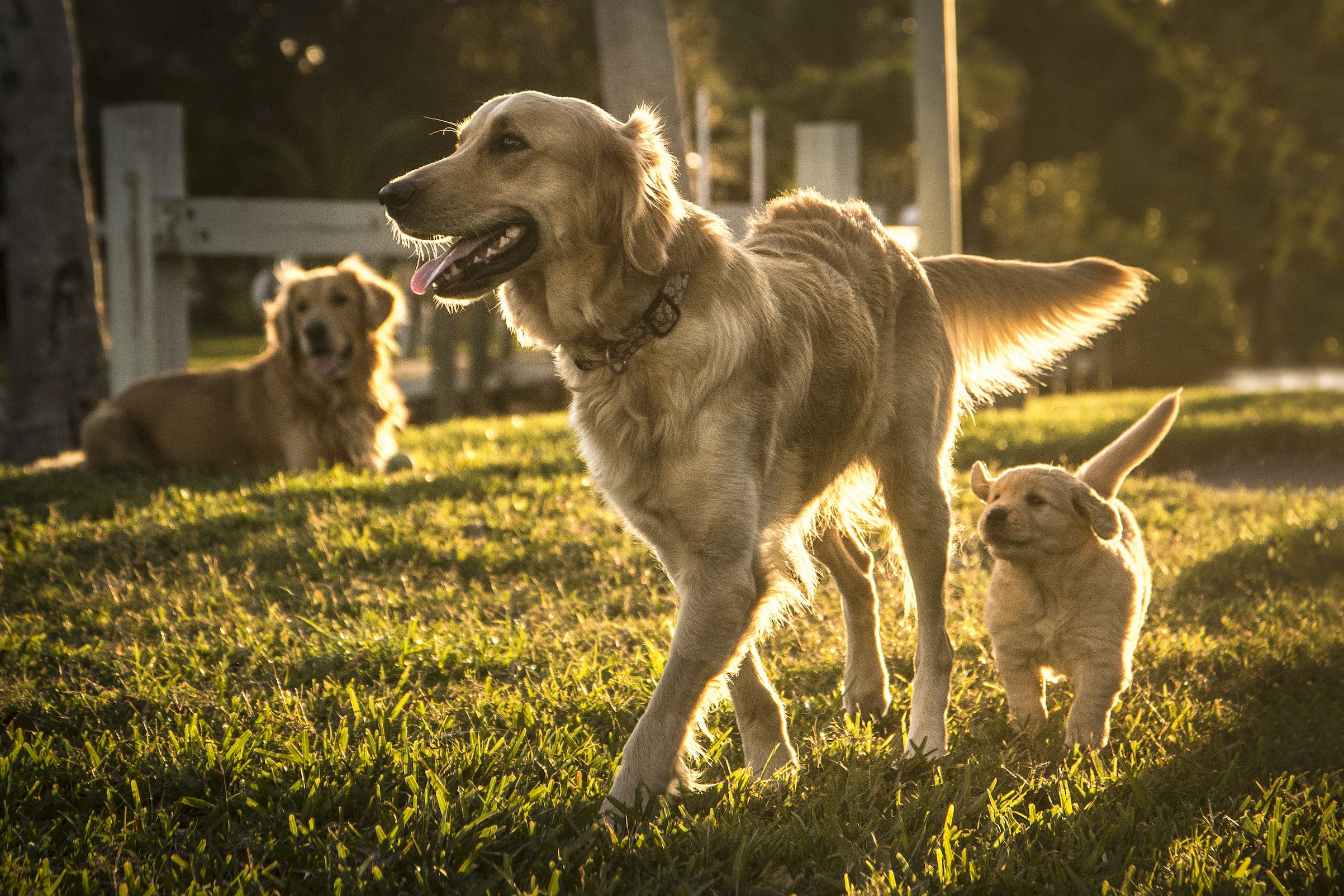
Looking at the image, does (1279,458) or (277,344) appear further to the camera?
(1279,458)

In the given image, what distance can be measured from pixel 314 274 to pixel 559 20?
18428 mm

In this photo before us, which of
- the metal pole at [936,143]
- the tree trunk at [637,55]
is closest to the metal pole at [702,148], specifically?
the metal pole at [936,143]

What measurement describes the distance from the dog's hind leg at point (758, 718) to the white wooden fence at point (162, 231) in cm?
703

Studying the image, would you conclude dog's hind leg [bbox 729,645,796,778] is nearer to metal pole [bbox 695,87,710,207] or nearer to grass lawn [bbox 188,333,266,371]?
metal pole [bbox 695,87,710,207]

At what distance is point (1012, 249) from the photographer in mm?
23500

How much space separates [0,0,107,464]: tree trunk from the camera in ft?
30.5

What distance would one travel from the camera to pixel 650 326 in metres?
3.30

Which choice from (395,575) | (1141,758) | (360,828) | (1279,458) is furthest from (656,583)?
(1279,458)

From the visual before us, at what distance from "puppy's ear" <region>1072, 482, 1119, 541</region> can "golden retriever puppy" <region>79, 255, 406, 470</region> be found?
16.1ft

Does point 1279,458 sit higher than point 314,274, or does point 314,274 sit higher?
point 314,274

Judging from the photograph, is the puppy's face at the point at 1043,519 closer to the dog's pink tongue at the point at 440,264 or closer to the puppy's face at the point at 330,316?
the dog's pink tongue at the point at 440,264

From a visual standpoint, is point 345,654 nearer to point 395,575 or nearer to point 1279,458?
point 395,575

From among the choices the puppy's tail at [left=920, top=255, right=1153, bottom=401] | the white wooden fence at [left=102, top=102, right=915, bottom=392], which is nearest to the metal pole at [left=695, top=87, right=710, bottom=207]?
the white wooden fence at [left=102, top=102, right=915, bottom=392]

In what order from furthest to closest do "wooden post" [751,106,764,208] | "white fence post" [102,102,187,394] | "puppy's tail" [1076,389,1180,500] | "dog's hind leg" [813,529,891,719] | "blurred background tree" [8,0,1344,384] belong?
"blurred background tree" [8,0,1344,384] → "wooden post" [751,106,764,208] → "white fence post" [102,102,187,394] → "puppy's tail" [1076,389,1180,500] → "dog's hind leg" [813,529,891,719]
